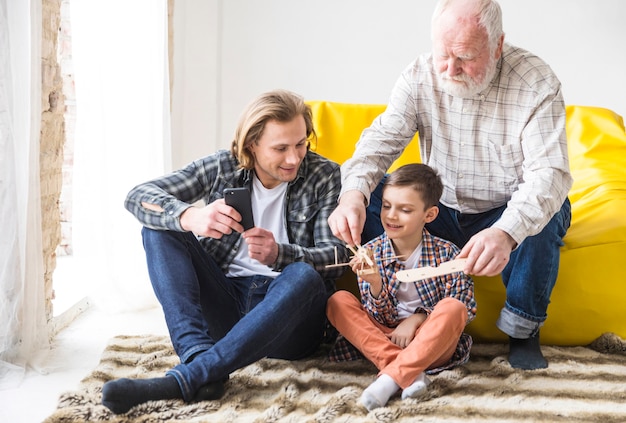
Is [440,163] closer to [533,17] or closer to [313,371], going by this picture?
[313,371]

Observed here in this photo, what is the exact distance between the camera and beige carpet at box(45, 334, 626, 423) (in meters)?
1.69

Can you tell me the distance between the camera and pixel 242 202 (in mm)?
1798

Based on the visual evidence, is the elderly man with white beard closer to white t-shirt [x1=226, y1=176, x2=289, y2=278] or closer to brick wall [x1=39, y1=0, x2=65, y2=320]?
white t-shirt [x1=226, y1=176, x2=289, y2=278]

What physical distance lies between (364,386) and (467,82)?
0.89 m

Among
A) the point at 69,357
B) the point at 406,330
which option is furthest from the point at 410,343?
the point at 69,357

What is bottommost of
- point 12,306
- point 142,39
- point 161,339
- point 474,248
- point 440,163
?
point 161,339

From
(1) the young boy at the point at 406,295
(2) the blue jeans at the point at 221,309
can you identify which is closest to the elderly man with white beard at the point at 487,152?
(1) the young boy at the point at 406,295

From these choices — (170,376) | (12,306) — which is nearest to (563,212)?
(170,376)

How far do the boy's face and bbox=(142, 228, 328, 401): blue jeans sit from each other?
27 cm

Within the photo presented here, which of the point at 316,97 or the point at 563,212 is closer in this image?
the point at 563,212

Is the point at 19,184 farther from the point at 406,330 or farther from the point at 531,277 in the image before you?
the point at 531,277

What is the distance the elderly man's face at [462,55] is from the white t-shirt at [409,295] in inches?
18.7

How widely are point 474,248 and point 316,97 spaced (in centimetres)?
236

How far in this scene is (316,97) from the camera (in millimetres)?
3949
